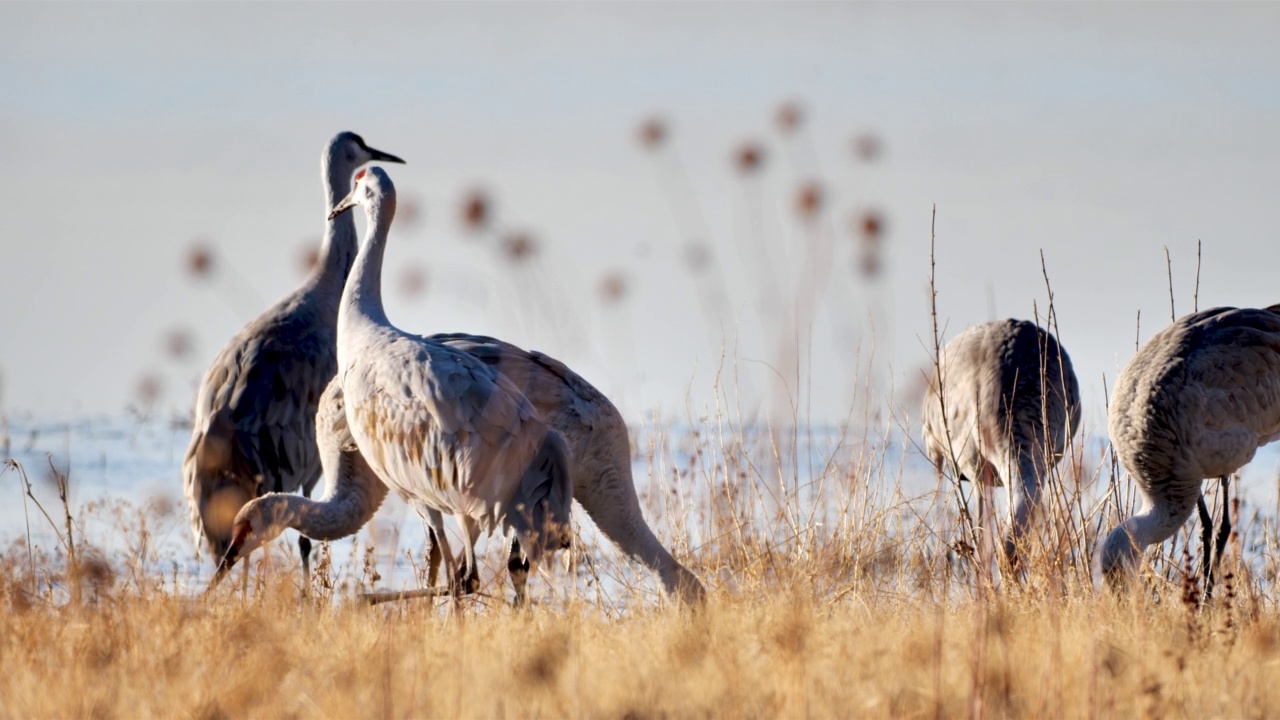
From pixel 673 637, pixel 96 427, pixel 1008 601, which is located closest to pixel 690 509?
pixel 1008 601

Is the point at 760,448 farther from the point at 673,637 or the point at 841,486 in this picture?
the point at 673,637

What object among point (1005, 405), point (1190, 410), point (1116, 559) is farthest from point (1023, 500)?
point (1116, 559)

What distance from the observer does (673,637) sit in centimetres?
462

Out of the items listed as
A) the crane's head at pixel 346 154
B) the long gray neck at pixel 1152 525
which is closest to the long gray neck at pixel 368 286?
the crane's head at pixel 346 154

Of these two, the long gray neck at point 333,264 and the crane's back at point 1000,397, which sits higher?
the long gray neck at point 333,264

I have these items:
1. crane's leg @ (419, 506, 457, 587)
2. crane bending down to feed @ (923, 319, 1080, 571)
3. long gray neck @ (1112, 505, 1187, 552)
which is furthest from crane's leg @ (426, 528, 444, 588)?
long gray neck @ (1112, 505, 1187, 552)

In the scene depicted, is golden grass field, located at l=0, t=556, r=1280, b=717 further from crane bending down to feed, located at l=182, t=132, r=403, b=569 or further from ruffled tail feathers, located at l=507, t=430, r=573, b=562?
crane bending down to feed, located at l=182, t=132, r=403, b=569

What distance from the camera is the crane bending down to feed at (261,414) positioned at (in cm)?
684

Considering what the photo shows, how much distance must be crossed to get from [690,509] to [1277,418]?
9.91ft

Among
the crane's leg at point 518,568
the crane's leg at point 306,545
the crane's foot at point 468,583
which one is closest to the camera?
the crane's foot at point 468,583

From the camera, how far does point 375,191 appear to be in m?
6.48

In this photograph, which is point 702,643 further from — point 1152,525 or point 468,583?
point 1152,525

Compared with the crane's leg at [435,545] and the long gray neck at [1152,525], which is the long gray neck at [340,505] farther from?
the long gray neck at [1152,525]

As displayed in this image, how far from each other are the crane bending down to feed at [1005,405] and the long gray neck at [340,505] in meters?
2.98
